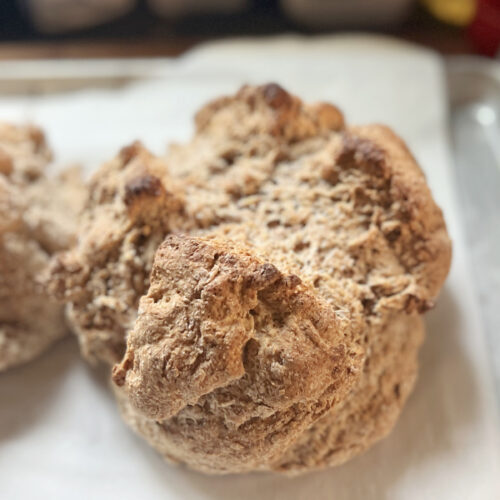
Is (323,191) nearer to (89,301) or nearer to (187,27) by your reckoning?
(89,301)

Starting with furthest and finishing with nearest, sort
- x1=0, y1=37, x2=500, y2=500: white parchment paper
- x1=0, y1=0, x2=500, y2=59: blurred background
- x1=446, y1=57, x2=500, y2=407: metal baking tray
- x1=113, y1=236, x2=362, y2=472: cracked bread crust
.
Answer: x1=0, y1=0, x2=500, y2=59: blurred background, x1=446, y1=57, x2=500, y2=407: metal baking tray, x1=0, y1=37, x2=500, y2=500: white parchment paper, x1=113, y1=236, x2=362, y2=472: cracked bread crust

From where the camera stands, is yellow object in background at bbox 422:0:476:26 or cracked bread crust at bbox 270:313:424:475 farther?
yellow object in background at bbox 422:0:476:26

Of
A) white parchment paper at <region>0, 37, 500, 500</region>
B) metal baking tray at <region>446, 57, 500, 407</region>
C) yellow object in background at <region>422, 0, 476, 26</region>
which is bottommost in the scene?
white parchment paper at <region>0, 37, 500, 500</region>

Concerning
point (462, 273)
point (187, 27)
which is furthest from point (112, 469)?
point (187, 27)

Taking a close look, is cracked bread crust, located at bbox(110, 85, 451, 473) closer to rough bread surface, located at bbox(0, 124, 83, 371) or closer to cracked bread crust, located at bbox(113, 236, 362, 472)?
cracked bread crust, located at bbox(113, 236, 362, 472)

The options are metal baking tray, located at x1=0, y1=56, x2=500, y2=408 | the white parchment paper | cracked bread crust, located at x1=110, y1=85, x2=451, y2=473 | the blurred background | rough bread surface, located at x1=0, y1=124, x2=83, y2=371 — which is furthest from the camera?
the blurred background

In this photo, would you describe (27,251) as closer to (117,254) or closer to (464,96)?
(117,254)

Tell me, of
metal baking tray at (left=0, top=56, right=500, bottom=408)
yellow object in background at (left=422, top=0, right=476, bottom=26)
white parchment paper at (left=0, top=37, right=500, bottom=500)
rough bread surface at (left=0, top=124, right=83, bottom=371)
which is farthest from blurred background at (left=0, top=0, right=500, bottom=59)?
rough bread surface at (left=0, top=124, right=83, bottom=371)
